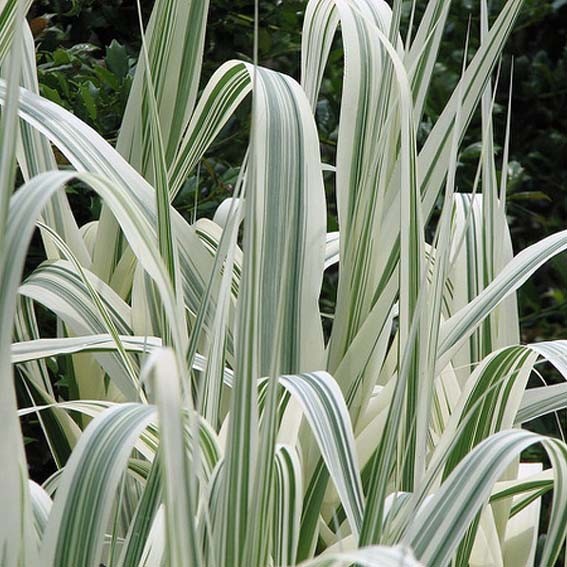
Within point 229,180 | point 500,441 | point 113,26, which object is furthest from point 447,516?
point 113,26

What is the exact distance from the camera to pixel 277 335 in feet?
1.63

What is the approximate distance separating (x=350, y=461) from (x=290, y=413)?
0.11 meters

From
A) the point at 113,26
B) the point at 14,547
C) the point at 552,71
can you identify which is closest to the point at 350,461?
the point at 14,547

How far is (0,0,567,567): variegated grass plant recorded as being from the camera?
1.69ft

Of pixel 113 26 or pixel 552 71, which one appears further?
pixel 552 71

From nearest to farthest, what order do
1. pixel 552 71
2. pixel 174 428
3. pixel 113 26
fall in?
pixel 174 428 → pixel 113 26 → pixel 552 71

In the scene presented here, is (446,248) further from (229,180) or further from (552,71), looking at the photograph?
(552,71)

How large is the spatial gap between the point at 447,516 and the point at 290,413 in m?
0.17

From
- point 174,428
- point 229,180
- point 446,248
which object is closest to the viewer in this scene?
point 174,428

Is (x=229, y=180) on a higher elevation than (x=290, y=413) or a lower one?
higher

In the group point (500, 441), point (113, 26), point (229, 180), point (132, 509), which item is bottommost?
point (132, 509)

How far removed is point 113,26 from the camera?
50.6 inches

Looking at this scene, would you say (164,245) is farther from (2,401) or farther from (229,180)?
(229,180)

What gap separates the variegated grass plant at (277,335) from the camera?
0.52 m
